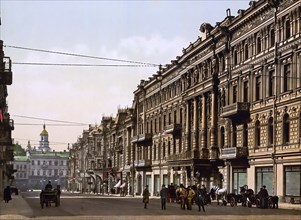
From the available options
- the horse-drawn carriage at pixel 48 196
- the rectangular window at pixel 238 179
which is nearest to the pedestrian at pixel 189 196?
the horse-drawn carriage at pixel 48 196

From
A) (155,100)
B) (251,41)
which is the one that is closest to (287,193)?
(251,41)

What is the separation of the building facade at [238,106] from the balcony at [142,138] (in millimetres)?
3054

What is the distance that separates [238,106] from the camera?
5116 cm

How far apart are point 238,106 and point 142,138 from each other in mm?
36669

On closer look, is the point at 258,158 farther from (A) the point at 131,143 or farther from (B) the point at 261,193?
(A) the point at 131,143

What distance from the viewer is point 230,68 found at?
55.3m

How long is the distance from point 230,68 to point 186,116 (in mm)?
13359

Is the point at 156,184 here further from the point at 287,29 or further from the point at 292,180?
the point at 287,29

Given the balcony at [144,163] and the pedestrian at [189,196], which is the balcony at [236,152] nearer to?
the pedestrian at [189,196]

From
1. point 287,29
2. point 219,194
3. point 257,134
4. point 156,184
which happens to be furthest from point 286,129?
point 156,184

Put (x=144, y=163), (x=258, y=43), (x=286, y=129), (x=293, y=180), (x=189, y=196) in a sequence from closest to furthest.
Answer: (x=189, y=196) → (x=293, y=180) → (x=286, y=129) → (x=258, y=43) → (x=144, y=163)

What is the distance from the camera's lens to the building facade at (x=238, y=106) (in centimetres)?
4488

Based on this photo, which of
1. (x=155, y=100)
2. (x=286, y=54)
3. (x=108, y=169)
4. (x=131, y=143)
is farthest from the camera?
(x=108, y=169)

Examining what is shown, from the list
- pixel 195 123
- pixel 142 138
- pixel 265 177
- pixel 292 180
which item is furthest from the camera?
pixel 142 138
